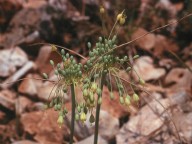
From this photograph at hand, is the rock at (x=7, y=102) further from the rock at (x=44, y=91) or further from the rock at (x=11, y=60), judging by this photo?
the rock at (x=11, y=60)

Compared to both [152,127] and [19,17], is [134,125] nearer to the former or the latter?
[152,127]

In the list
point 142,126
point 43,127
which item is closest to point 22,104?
point 43,127

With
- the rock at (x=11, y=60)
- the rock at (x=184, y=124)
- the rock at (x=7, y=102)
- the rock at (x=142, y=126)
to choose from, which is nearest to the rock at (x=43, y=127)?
the rock at (x=7, y=102)

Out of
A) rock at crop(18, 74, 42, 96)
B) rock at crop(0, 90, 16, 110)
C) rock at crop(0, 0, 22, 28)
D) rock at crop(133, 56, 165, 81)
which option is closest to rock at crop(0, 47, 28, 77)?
rock at crop(18, 74, 42, 96)

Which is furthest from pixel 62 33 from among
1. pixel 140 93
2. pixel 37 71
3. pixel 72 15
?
pixel 140 93

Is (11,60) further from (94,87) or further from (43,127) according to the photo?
(94,87)

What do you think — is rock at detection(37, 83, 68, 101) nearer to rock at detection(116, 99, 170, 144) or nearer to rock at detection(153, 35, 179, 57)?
rock at detection(116, 99, 170, 144)
